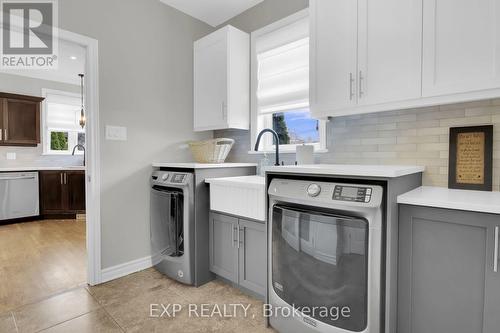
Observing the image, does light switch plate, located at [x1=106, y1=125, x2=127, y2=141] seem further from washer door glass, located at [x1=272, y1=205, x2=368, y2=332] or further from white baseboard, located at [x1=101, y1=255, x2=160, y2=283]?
washer door glass, located at [x1=272, y1=205, x2=368, y2=332]

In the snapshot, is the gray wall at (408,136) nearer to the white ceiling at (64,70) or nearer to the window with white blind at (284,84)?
the window with white blind at (284,84)

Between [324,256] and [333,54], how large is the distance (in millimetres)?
1335

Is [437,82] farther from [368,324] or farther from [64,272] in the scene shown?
[64,272]

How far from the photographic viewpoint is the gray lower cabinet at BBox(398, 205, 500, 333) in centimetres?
111

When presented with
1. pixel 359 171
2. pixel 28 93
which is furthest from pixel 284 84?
pixel 28 93

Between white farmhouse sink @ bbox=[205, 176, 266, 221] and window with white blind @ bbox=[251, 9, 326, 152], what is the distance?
733 mm

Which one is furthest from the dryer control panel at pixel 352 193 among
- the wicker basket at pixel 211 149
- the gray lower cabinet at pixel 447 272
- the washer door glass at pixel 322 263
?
the wicker basket at pixel 211 149

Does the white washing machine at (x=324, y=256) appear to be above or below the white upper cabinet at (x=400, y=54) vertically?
below

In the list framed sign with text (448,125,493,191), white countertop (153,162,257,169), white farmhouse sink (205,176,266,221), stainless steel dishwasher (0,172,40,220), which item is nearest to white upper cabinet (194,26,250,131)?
white countertop (153,162,257,169)

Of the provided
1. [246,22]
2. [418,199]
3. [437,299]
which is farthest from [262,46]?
[437,299]

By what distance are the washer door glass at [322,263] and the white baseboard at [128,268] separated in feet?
4.86

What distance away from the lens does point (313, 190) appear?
4.69 ft

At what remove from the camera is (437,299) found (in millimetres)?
1241

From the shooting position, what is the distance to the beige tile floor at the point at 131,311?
68.1 inches
